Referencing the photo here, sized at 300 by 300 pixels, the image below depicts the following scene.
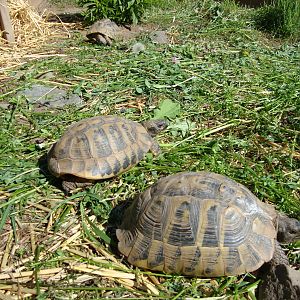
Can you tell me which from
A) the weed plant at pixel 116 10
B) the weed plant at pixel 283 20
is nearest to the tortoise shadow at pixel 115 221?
the weed plant at pixel 116 10

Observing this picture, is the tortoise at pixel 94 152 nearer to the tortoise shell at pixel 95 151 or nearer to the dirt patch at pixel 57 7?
the tortoise shell at pixel 95 151

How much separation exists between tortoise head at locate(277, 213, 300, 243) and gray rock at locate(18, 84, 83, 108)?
114 inches

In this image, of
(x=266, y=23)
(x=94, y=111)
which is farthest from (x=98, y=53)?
(x=266, y=23)

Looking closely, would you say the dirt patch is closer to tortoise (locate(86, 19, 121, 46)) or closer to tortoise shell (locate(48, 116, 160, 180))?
tortoise (locate(86, 19, 121, 46))

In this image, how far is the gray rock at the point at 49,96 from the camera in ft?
15.9

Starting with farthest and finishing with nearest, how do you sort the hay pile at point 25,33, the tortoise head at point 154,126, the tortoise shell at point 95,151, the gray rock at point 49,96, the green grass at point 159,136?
1. the hay pile at point 25,33
2. the gray rock at point 49,96
3. the tortoise head at point 154,126
4. the tortoise shell at point 95,151
5. the green grass at point 159,136

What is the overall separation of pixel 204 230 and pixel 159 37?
4.95 metres

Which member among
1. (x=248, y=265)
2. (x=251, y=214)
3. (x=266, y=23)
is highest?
(x=251, y=214)

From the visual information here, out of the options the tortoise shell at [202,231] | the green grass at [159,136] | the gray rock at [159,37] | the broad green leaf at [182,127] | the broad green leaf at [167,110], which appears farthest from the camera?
the gray rock at [159,37]

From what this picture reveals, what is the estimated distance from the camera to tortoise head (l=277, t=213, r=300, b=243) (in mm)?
2645

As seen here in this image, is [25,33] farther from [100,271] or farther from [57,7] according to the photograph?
[100,271]

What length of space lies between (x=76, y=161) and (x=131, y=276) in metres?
1.10

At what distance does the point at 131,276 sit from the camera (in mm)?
2650

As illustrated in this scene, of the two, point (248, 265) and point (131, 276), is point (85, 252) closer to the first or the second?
point (131, 276)
